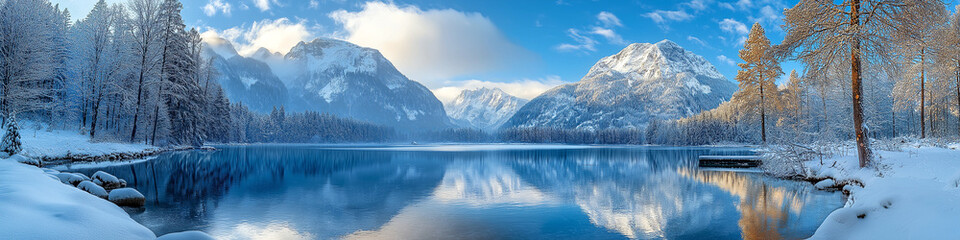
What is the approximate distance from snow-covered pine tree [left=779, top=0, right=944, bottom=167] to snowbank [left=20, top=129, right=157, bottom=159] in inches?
1571

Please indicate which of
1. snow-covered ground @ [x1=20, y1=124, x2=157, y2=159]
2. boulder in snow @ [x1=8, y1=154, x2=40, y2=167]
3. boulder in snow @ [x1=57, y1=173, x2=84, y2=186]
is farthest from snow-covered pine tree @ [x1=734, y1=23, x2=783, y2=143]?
snow-covered ground @ [x1=20, y1=124, x2=157, y2=159]

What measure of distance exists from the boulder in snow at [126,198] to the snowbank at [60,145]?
16.0m

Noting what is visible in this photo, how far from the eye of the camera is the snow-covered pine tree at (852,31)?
16.3 metres

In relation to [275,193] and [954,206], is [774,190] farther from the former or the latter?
[275,193]

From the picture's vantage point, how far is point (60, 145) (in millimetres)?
29094

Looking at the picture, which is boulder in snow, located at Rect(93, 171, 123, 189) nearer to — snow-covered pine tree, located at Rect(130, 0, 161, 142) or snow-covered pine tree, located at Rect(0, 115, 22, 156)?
snow-covered pine tree, located at Rect(0, 115, 22, 156)

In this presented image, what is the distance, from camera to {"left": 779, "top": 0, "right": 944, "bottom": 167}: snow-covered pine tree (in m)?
16.3

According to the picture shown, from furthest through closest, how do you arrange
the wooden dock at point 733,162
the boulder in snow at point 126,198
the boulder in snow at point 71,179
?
the wooden dock at point 733,162 → the boulder in snow at point 71,179 → the boulder in snow at point 126,198

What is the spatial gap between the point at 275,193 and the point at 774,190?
74.2 ft

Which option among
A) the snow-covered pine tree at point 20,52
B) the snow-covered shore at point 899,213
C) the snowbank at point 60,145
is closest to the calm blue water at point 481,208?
the snow-covered shore at point 899,213

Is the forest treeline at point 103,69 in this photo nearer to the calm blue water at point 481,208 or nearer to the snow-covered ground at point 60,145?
the snow-covered ground at point 60,145

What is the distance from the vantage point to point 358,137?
18438 cm

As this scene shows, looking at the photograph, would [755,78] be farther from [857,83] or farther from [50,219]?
[50,219]

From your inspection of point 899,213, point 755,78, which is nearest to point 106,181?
point 899,213
